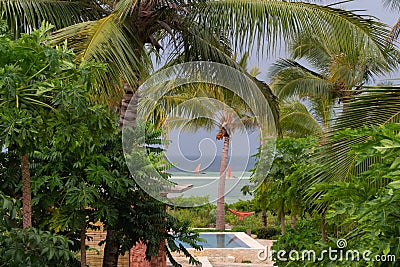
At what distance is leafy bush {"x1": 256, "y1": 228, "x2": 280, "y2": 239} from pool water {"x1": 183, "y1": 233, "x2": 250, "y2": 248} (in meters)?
0.98

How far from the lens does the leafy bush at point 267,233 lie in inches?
617

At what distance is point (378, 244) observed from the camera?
2.27 metres

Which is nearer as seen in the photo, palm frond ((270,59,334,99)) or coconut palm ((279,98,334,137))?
palm frond ((270,59,334,99))

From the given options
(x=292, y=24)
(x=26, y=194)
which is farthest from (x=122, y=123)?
(x=26, y=194)

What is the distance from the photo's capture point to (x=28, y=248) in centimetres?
298

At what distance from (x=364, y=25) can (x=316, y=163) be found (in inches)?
95.2

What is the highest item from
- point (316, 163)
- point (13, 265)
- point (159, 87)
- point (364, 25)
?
point (364, 25)

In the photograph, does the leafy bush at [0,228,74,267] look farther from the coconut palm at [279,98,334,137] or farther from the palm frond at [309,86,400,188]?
the coconut palm at [279,98,334,137]

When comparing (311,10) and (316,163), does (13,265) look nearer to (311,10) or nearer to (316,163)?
(316,163)

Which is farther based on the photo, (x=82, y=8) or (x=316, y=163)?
(x=82, y=8)

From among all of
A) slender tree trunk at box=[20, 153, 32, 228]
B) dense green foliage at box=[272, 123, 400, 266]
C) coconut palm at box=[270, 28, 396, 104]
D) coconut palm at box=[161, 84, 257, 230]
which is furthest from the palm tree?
coconut palm at box=[270, 28, 396, 104]

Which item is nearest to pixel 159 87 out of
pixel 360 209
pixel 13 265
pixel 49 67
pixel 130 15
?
pixel 130 15

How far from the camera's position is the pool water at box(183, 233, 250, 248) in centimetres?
1334

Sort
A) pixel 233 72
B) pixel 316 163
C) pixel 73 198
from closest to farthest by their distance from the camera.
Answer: pixel 316 163
pixel 73 198
pixel 233 72
